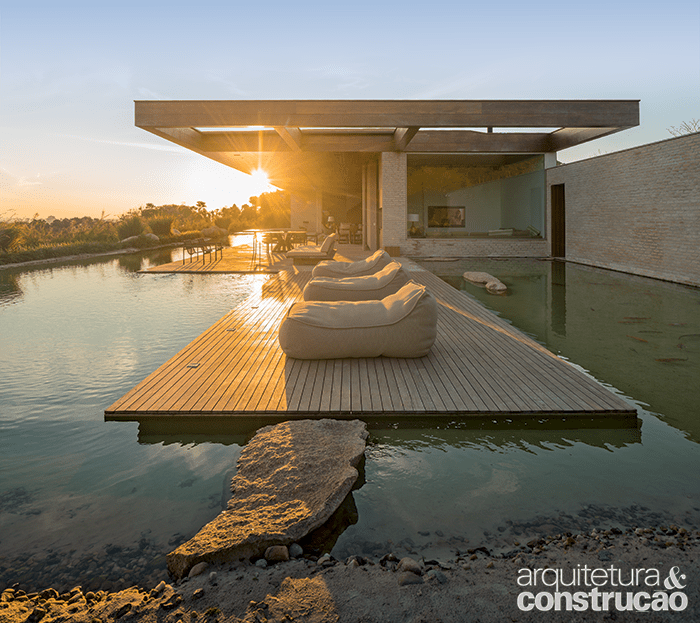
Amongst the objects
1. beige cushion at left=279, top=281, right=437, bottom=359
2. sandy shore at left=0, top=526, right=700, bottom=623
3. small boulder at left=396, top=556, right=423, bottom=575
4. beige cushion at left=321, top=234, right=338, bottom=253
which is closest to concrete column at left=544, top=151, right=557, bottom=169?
beige cushion at left=321, top=234, right=338, bottom=253

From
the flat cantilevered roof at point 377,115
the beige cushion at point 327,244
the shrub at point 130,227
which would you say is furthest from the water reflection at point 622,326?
the shrub at point 130,227

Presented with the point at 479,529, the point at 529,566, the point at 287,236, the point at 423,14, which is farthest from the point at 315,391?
the point at 287,236

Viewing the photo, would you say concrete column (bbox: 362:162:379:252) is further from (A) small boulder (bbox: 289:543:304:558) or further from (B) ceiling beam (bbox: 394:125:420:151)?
(A) small boulder (bbox: 289:543:304:558)

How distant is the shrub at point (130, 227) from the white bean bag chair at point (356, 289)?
17.6m

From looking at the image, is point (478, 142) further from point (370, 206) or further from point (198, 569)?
point (198, 569)

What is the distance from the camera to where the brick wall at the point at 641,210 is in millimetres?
10039

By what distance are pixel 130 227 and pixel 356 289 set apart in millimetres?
18281

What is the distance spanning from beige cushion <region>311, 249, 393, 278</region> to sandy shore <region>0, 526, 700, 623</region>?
21.0 feet

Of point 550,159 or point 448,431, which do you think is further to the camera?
point 550,159

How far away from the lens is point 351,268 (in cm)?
848

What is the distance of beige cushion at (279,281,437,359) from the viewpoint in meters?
4.39

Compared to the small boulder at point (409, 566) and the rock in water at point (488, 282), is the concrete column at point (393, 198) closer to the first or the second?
the rock in water at point (488, 282)

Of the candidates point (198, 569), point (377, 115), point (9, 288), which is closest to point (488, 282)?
point (377, 115)

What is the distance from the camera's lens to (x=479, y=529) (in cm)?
229
